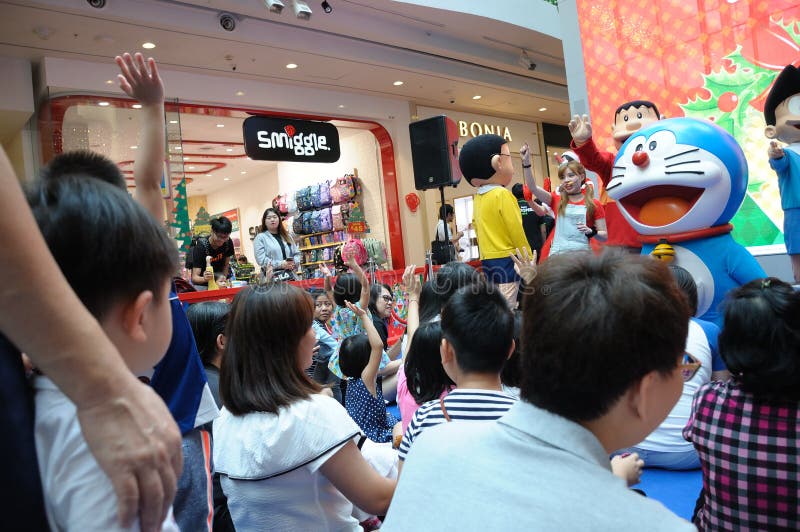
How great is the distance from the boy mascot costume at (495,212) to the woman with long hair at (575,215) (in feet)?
0.90

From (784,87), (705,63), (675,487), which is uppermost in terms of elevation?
(705,63)

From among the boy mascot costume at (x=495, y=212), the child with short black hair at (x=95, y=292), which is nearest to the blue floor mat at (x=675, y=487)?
the boy mascot costume at (x=495, y=212)

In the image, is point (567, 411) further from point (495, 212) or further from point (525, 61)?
point (525, 61)

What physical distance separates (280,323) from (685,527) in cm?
110

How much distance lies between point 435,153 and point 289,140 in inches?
117

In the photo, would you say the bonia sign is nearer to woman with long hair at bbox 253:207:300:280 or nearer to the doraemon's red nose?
woman with long hair at bbox 253:207:300:280

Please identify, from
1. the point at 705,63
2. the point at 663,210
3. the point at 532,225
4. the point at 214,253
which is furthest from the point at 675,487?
the point at 532,225

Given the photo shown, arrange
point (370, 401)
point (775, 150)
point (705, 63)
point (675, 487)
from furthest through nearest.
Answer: point (705, 63)
point (775, 150)
point (370, 401)
point (675, 487)

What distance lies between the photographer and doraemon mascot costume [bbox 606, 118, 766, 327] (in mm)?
3023

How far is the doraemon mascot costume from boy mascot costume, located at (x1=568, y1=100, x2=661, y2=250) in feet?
2.12

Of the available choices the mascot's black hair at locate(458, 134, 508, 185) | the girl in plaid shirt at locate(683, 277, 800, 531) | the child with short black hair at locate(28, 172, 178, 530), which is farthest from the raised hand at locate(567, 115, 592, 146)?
the child with short black hair at locate(28, 172, 178, 530)

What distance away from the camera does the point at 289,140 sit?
26.6 ft

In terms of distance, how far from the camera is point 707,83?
17.7ft

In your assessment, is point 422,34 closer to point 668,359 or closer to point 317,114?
point 317,114
